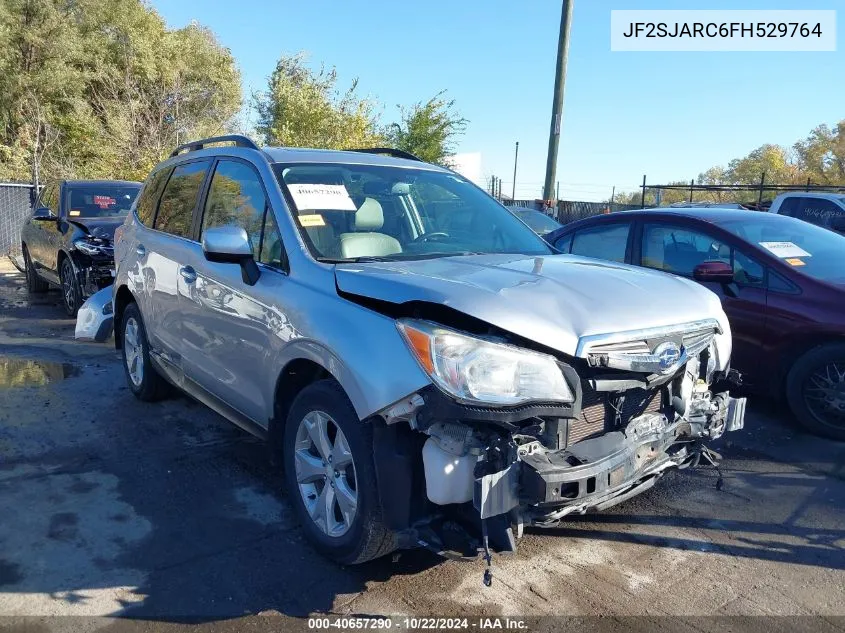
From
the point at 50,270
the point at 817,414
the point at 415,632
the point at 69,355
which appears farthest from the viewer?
the point at 50,270

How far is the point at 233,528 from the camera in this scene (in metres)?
3.72

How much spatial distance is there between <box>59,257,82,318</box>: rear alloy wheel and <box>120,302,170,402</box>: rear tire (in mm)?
3796

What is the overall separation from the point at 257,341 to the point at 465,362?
1.44 meters

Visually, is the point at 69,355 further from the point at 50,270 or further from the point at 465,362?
the point at 465,362

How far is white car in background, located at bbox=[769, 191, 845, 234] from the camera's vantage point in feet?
40.1

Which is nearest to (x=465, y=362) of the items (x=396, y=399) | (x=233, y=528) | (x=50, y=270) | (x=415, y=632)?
(x=396, y=399)

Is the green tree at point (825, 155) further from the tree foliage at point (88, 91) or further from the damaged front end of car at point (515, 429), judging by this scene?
the damaged front end of car at point (515, 429)

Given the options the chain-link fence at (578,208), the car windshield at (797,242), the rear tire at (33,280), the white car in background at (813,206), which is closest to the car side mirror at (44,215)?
the rear tire at (33,280)

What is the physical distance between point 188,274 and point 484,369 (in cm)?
253

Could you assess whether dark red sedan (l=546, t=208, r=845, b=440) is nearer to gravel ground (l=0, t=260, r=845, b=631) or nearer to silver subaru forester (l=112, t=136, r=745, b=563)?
gravel ground (l=0, t=260, r=845, b=631)

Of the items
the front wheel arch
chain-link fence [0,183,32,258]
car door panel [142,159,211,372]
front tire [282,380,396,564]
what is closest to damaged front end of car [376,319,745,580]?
front tire [282,380,396,564]

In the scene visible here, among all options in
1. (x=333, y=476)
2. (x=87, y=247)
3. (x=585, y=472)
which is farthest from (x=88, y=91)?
(x=585, y=472)

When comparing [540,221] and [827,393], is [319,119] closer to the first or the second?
[540,221]

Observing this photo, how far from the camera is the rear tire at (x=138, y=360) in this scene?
5492 mm
